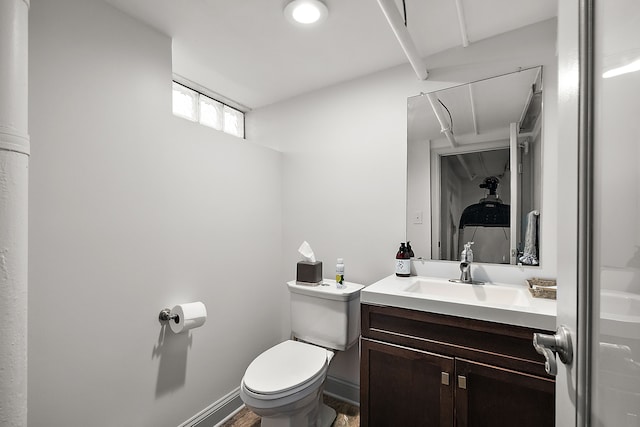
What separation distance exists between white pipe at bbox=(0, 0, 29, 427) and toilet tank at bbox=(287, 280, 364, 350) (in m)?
1.32

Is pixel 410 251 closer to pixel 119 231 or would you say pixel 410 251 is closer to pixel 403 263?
pixel 403 263

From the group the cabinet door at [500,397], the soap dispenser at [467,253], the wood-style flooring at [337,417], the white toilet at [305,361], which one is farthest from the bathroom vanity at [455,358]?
the wood-style flooring at [337,417]

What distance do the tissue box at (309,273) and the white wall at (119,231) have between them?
43cm

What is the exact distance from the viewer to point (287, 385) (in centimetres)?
139

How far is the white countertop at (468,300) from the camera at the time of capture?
114 centimetres

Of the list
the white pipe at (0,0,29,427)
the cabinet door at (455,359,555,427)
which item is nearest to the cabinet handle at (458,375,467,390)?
the cabinet door at (455,359,555,427)

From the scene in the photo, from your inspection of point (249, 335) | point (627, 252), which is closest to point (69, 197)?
point (249, 335)

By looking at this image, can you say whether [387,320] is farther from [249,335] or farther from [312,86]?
[312,86]

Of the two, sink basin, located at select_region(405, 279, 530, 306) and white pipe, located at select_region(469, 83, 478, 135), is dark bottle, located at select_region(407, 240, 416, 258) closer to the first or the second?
sink basin, located at select_region(405, 279, 530, 306)

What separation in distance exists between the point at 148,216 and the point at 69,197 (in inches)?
13.3

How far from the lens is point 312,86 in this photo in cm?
221

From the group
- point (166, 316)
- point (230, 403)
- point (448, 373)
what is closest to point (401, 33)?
point (448, 373)

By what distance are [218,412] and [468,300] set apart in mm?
1637

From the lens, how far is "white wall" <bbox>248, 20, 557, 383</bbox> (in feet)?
5.36
